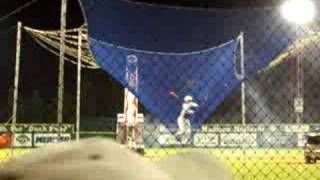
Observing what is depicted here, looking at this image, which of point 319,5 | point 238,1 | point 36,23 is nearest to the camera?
point 319,5

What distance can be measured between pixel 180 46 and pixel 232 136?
10.0 ft

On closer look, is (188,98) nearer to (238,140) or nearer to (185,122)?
(185,122)

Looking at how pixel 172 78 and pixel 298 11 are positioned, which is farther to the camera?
pixel 298 11

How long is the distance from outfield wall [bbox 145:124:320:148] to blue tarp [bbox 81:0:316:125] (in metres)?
0.46

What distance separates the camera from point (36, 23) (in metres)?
23.3

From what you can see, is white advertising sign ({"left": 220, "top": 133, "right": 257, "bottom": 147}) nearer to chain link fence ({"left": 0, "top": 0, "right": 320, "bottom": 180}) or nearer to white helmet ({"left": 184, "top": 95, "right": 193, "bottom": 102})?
chain link fence ({"left": 0, "top": 0, "right": 320, "bottom": 180})

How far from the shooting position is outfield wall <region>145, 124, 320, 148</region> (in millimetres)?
8185

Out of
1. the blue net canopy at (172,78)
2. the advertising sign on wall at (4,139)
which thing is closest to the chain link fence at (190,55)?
the blue net canopy at (172,78)

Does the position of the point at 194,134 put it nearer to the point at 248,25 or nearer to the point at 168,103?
the point at 168,103

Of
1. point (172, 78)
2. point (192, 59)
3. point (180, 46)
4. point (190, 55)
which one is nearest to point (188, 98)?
point (172, 78)

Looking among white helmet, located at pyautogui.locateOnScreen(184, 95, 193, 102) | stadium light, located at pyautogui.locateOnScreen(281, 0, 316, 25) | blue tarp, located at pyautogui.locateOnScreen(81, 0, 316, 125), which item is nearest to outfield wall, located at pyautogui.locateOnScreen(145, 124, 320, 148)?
white helmet, located at pyautogui.locateOnScreen(184, 95, 193, 102)

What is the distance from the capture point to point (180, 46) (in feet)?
26.7

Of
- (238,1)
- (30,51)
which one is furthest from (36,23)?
(238,1)

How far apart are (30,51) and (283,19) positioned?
17478 millimetres
